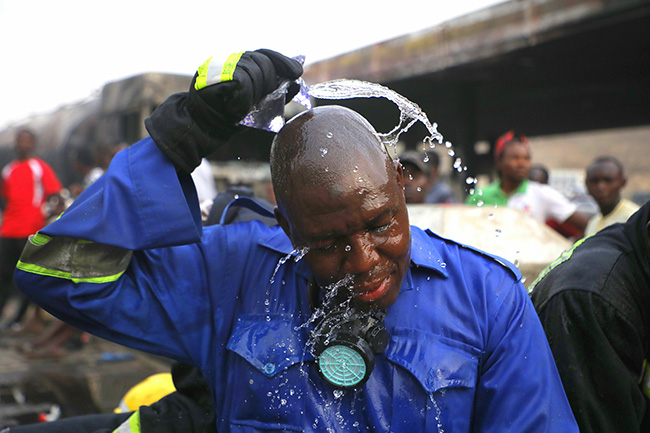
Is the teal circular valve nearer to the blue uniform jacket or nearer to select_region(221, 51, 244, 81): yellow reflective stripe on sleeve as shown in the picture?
the blue uniform jacket

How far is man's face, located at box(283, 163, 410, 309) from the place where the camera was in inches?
57.1

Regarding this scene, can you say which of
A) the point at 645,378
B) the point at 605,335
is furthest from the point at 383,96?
the point at 645,378

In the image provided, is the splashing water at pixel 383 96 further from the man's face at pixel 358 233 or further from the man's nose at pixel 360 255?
the man's nose at pixel 360 255

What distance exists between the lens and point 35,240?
A: 1704mm

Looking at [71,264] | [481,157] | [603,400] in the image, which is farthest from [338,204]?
[481,157]

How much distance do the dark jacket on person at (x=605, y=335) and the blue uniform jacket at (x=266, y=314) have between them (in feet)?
0.87

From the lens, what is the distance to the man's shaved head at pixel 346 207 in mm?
1454

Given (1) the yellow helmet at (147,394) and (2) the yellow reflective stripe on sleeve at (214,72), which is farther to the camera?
(1) the yellow helmet at (147,394)

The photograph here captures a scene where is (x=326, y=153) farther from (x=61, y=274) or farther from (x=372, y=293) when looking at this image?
(x=61, y=274)

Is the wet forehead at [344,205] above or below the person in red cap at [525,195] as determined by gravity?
above

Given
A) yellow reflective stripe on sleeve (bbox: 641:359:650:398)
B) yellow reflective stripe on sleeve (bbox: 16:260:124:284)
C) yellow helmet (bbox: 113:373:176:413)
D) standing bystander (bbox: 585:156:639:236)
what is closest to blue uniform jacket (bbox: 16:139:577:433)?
yellow reflective stripe on sleeve (bbox: 16:260:124:284)

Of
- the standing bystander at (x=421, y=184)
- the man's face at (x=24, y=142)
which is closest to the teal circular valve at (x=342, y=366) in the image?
the standing bystander at (x=421, y=184)

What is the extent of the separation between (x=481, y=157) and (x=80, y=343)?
781 centimetres

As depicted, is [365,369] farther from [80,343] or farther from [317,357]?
[80,343]
